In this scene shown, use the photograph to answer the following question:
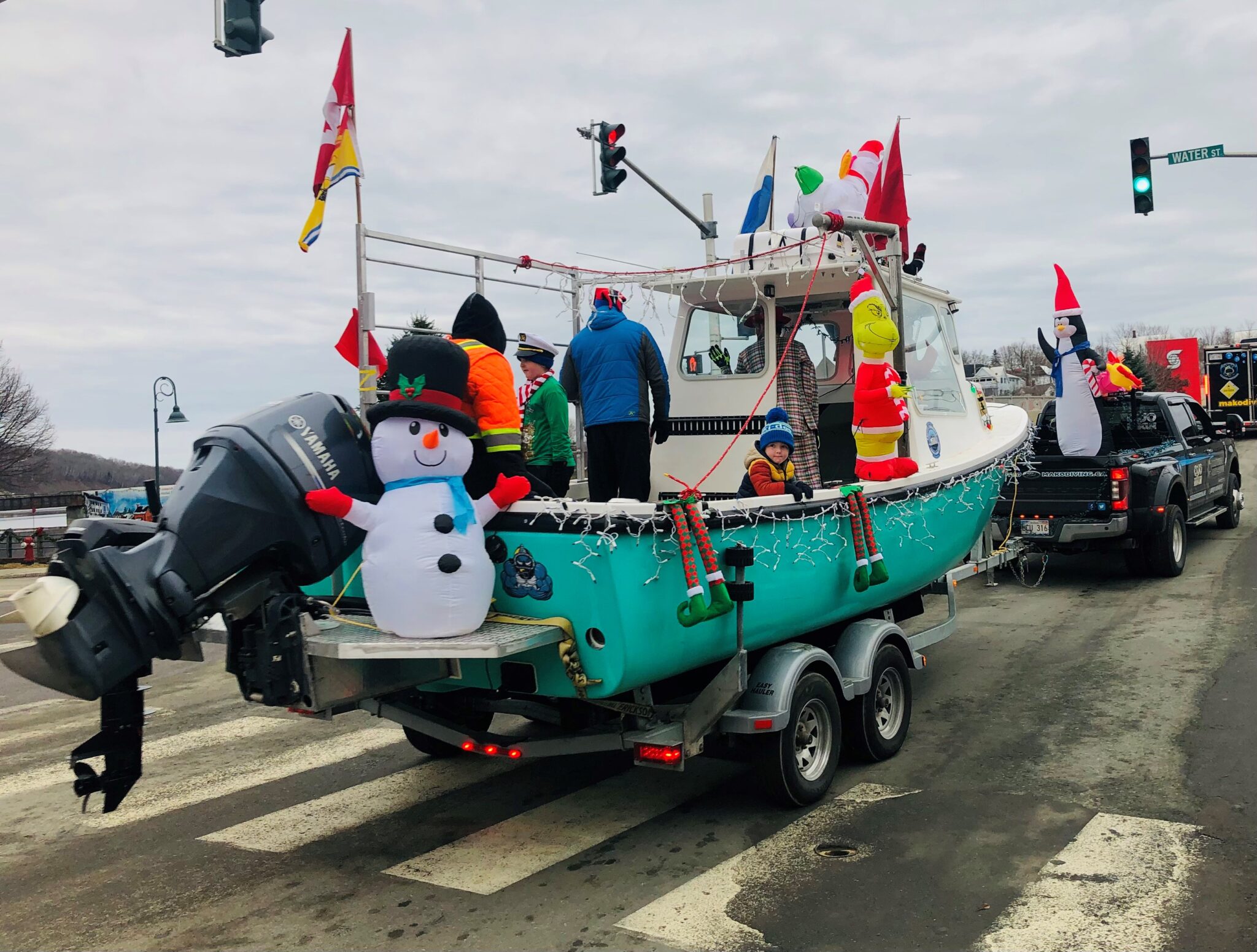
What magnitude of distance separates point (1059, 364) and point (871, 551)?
702 centimetres

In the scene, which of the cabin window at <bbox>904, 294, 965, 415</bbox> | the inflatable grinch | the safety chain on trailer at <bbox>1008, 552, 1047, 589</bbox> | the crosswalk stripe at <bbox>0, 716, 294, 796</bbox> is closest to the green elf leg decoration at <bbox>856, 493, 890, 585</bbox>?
the inflatable grinch

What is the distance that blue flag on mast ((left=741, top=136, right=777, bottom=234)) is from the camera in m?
8.53

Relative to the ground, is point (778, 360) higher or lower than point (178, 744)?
higher

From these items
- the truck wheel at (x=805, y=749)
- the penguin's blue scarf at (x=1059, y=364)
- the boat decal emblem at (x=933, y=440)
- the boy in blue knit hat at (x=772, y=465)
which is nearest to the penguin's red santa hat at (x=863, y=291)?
the boy in blue knit hat at (x=772, y=465)

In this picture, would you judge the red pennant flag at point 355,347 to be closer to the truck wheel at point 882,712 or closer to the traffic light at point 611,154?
the truck wheel at point 882,712

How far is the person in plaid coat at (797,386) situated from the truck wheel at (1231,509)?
990cm

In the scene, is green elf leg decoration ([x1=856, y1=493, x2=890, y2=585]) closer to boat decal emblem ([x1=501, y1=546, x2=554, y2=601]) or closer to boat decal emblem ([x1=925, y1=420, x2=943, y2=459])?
boat decal emblem ([x1=925, y1=420, x2=943, y2=459])

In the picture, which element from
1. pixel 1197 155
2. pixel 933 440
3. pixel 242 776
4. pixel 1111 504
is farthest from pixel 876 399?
pixel 1197 155

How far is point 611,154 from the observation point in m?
14.7

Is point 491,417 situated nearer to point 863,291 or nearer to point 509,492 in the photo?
point 509,492

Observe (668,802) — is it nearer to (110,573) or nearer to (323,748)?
(323,748)

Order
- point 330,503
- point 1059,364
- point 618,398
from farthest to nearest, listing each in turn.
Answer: point 1059,364, point 618,398, point 330,503

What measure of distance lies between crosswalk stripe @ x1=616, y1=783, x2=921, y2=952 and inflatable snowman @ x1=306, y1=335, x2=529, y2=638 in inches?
52.7

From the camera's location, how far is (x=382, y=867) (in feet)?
15.2
